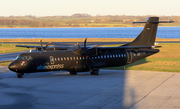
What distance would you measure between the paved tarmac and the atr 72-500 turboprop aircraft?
3.98 ft

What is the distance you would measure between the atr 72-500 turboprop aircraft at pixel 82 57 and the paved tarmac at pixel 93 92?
121 cm

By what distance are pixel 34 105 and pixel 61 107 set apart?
1961 mm

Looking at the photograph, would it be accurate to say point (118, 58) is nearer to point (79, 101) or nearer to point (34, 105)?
point (79, 101)

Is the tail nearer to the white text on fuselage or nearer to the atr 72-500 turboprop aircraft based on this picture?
the atr 72-500 turboprop aircraft

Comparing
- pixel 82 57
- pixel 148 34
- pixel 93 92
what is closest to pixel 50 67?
pixel 82 57

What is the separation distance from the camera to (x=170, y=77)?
2542 cm

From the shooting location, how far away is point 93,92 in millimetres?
19188

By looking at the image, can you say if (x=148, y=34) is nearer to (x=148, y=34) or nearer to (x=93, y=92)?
(x=148, y=34)

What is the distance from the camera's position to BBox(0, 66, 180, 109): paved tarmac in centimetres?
1567

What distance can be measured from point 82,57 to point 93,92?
28.5ft

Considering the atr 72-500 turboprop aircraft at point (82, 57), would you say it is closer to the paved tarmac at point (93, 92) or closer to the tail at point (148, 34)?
the tail at point (148, 34)

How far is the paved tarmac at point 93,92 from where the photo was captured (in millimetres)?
15672

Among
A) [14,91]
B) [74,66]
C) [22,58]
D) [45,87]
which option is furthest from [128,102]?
[22,58]

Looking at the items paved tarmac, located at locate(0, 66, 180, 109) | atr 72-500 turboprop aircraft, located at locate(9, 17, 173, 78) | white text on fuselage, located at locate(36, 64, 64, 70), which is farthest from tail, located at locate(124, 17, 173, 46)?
white text on fuselage, located at locate(36, 64, 64, 70)
